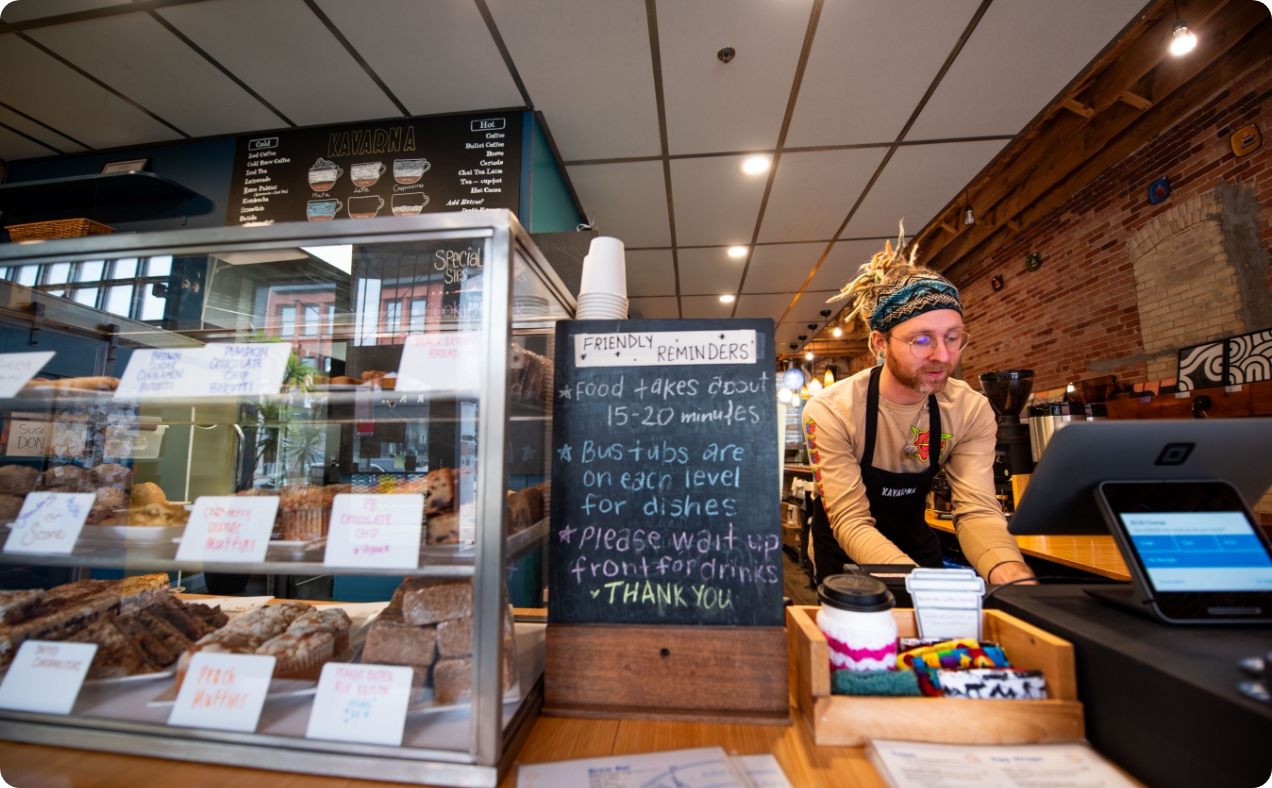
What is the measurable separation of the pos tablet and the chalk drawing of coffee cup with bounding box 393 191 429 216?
117 inches

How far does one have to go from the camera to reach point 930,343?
63.7 inches

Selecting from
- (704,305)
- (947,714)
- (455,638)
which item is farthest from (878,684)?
(704,305)

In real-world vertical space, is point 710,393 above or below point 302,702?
above

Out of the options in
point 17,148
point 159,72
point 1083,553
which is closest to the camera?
point 1083,553

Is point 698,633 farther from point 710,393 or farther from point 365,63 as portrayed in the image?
point 365,63

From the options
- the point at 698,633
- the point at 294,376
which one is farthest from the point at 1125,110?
the point at 294,376

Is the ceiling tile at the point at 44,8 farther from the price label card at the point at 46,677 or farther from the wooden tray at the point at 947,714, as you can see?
the wooden tray at the point at 947,714

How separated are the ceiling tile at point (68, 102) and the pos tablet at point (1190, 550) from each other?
13.9 feet

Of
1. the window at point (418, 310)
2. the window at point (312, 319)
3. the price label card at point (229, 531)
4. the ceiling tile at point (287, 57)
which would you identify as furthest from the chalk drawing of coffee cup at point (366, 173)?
the price label card at point (229, 531)

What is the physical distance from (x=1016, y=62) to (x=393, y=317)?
313 cm

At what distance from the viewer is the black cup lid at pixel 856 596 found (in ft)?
2.55

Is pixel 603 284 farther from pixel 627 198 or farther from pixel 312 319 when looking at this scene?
pixel 627 198

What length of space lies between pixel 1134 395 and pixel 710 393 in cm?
424

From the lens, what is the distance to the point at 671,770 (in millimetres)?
686
